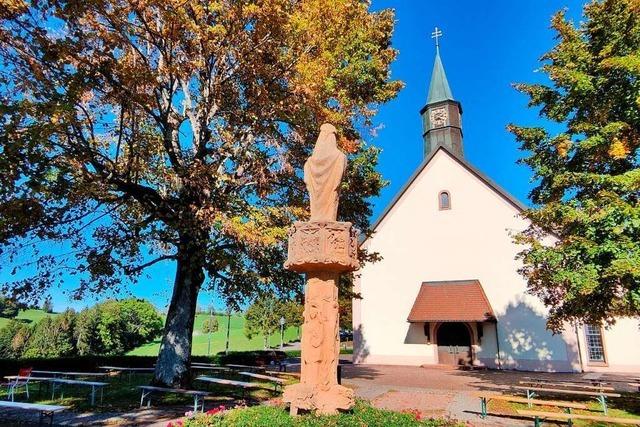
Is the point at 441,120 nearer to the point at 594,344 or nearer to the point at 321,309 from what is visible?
the point at 594,344

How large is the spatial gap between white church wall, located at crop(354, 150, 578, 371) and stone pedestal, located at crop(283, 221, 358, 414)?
19.5 m

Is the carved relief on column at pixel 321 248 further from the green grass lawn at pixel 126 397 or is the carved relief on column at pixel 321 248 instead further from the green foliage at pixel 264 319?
the green foliage at pixel 264 319

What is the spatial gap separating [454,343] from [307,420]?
20.9 m

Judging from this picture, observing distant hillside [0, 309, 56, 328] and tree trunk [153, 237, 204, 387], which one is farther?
distant hillside [0, 309, 56, 328]

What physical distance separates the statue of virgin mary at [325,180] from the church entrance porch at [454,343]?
19.6 m

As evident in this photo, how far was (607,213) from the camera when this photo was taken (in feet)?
31.7

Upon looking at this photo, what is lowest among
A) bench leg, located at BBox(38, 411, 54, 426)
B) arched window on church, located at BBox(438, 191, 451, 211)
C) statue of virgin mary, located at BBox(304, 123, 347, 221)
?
bench leg, located at BBox(38, 411, 54, 426)

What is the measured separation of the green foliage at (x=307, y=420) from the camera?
5254 mm

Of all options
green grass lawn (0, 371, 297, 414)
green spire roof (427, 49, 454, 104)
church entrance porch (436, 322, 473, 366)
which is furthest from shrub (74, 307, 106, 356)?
green spire roof (427, 49, 454, 104)

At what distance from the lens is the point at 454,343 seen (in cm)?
2411

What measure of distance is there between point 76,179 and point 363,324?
793 inches

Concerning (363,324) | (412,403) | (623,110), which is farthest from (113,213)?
(363,324)

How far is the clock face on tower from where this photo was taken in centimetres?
3209

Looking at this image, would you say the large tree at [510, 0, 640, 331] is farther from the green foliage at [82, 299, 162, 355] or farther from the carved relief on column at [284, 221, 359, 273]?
the green foliage at [82, 299, 162, 355]
